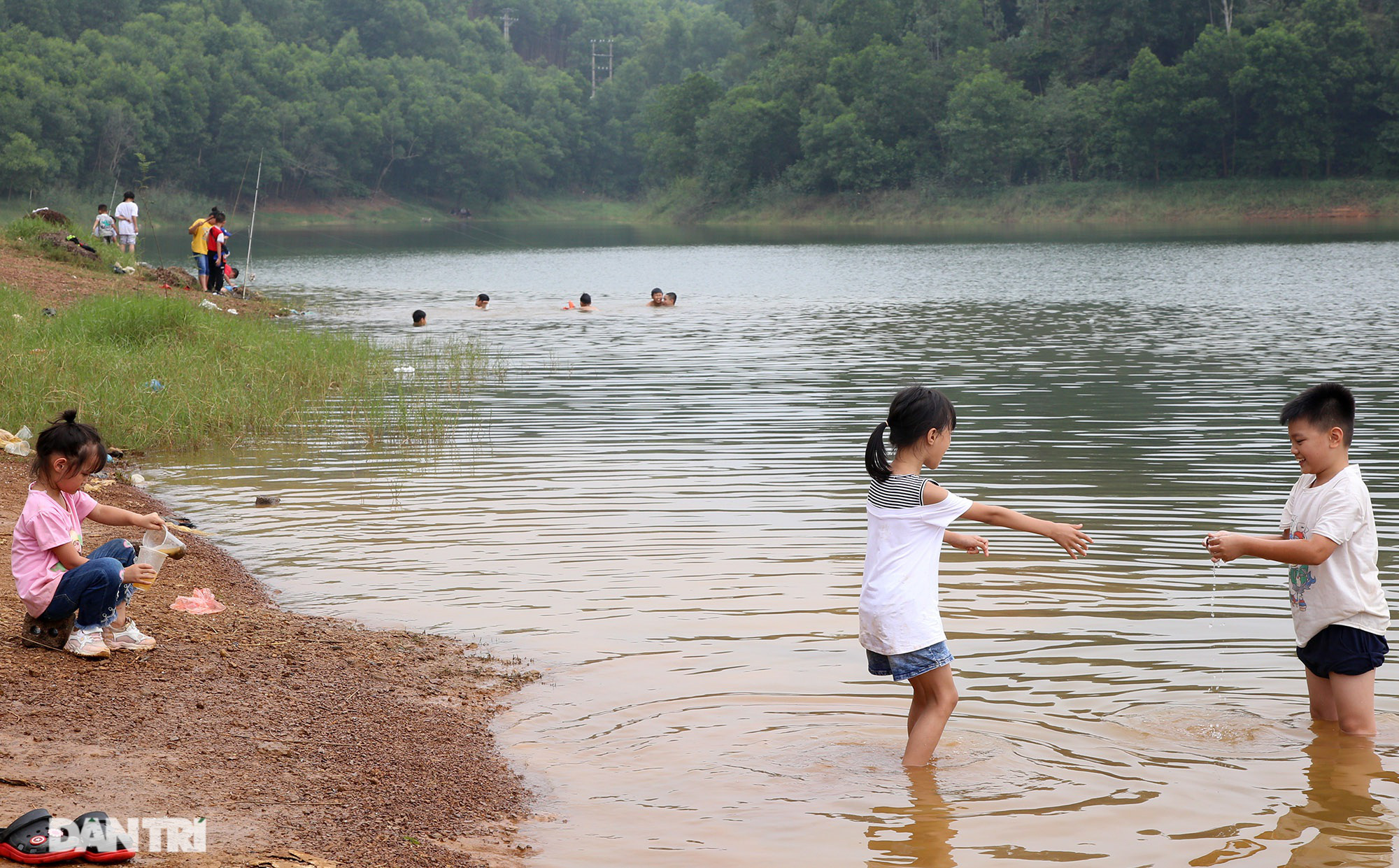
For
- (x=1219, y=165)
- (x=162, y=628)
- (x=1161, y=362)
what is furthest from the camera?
(x=1219, y=165)

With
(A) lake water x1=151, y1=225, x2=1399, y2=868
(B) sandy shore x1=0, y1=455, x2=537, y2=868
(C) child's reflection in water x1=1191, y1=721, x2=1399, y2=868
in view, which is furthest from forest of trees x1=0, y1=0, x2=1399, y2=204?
(C) child's reflection in water x1=1191, y1=721, x2=1399, y2=868

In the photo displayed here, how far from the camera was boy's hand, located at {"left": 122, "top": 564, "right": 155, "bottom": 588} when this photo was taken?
5688 millimetres

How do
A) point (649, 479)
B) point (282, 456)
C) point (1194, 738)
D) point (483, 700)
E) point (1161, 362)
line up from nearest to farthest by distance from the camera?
point (1194, 738)
point (483, 700)
point (649, 479)
point (282, 456)
point (1161, 362)

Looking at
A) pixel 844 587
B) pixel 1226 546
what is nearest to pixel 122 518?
pixel 844 587

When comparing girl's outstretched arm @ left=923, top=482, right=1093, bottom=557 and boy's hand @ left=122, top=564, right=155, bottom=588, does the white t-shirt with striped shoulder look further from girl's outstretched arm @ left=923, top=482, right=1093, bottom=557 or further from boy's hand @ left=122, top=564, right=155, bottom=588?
boy's hand @ left=122, top=564, right=155, bottom=588

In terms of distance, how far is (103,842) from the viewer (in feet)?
11.9

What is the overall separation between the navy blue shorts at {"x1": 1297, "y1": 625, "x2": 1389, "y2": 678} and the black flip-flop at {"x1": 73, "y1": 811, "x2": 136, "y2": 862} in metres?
4.31

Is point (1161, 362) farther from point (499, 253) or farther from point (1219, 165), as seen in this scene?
point (1219, 165)

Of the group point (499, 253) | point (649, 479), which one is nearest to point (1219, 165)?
point (499, 253)

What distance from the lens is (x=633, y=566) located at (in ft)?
27.4

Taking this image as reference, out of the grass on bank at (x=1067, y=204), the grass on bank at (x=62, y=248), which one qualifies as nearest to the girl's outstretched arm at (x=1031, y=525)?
the grass on bank at (x=62, y=248)

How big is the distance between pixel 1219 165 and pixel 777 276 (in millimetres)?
40709

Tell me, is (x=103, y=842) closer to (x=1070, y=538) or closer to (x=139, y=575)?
(x=139, y=575)

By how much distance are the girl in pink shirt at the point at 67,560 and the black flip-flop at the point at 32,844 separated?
222 cm
